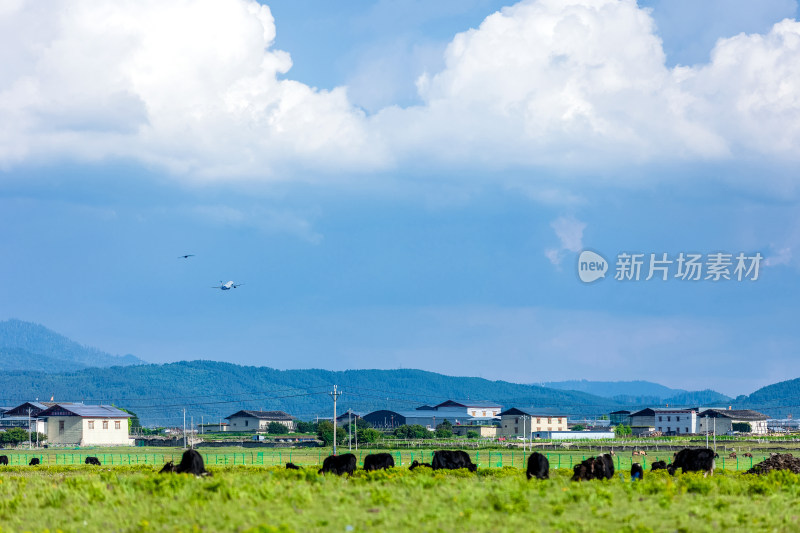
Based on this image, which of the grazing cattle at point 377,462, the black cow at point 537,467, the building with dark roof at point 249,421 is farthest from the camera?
the building with dark roof at point 249,421

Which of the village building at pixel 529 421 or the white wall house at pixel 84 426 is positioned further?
the village building at pixel 529 421

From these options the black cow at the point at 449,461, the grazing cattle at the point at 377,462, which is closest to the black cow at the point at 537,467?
the grazing cattle at the point at 377,462

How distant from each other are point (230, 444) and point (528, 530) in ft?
377

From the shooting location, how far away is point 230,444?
132375 mm

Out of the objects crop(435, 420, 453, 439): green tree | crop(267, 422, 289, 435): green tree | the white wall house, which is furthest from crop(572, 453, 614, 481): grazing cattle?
crop(267, 422, 289, 435): green tree

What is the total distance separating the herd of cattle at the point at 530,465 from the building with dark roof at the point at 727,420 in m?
113

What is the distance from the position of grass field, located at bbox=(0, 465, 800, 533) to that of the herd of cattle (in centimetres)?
492

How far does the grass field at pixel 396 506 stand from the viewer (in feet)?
74.4

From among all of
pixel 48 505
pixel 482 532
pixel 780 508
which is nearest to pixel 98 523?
pixel 48 505

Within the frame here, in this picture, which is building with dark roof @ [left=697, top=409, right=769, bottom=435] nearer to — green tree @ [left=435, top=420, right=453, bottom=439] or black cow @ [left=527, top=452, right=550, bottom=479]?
green tree @ [left=435, top=420, right=453, bottom=439]

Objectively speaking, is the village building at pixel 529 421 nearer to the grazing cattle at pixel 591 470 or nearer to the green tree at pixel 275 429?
the green tree at pixel 275 429

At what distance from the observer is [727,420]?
157m

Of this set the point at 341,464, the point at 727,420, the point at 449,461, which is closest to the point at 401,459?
the point at 449,461

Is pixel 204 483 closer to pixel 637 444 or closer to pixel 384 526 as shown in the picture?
pixel 384 526
